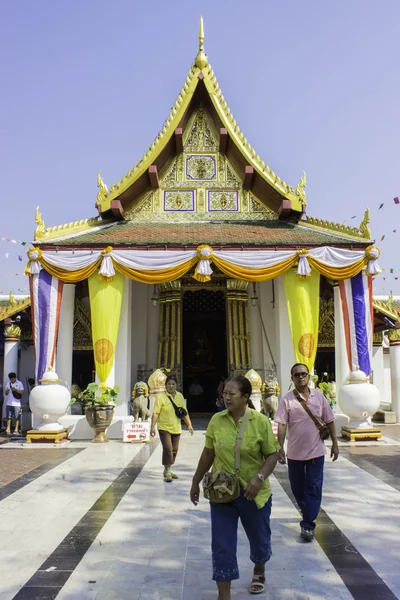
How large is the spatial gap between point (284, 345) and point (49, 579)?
7635 mm

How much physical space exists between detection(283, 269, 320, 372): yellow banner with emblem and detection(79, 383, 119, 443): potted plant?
3458 mm

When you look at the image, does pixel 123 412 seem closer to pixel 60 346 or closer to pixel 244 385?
pixel 60 346

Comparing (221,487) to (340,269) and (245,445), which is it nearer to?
(245,445)

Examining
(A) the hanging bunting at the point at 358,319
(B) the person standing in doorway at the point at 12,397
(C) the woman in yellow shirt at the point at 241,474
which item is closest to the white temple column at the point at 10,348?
(B) the person standing in doorway at the point at 12,397

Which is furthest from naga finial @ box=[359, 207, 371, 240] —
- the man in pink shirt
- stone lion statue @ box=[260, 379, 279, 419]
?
the man in pink shirt

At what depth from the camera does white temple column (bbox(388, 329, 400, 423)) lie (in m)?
12.6

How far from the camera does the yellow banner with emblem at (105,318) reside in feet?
31.5

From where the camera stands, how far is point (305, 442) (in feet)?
12.7

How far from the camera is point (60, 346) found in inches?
398

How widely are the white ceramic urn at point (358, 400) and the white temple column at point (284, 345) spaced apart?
48.7 inches

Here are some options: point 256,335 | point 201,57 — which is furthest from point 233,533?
point 201,57

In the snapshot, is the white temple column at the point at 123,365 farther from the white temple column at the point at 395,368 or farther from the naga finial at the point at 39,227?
the white temple column at the point at 395,368

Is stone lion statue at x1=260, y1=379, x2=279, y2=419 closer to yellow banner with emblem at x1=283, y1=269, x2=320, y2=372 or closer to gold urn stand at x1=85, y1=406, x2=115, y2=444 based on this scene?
yellow banner with emblem at x1=283, y1=269, x2=320, y2=372

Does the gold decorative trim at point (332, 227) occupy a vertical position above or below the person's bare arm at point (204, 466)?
above
